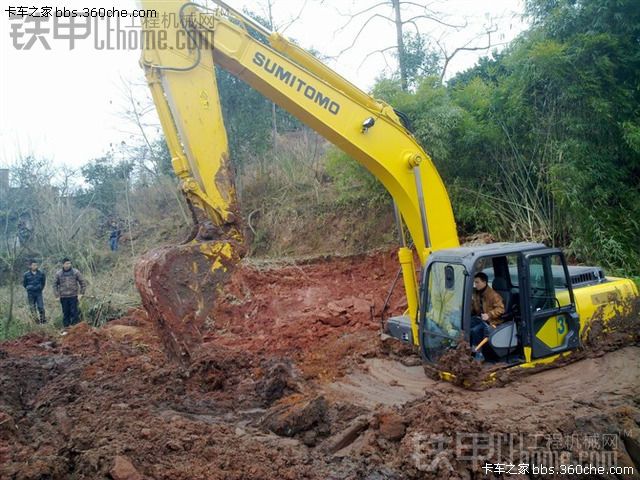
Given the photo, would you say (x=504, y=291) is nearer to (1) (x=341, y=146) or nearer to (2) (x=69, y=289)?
(1) (x=341, y=146)

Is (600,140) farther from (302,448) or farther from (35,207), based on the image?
(35,207)

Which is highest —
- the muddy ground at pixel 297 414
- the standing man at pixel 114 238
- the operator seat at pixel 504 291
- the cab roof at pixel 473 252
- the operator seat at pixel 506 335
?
the standing man at pixel 114 238

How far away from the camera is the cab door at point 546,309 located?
Result: 521cm

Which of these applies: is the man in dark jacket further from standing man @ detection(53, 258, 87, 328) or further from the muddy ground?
the muddy ground

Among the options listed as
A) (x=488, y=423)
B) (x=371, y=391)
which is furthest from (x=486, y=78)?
(x=488, y=423)

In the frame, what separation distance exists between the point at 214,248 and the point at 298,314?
4.31m

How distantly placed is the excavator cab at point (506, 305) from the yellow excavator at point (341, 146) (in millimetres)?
11

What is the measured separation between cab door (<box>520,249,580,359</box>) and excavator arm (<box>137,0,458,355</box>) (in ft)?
3.08

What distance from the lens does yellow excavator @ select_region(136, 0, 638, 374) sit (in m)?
4.95

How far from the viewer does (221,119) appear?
5191 mm

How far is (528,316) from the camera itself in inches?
204

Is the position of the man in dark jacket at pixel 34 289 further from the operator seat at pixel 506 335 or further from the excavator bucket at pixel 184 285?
the operator seat at pixel 506 335

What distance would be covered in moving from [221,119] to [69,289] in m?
6.24

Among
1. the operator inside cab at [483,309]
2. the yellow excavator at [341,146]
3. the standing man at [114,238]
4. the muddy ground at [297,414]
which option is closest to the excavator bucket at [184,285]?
the yellow excavator at [341,146]
